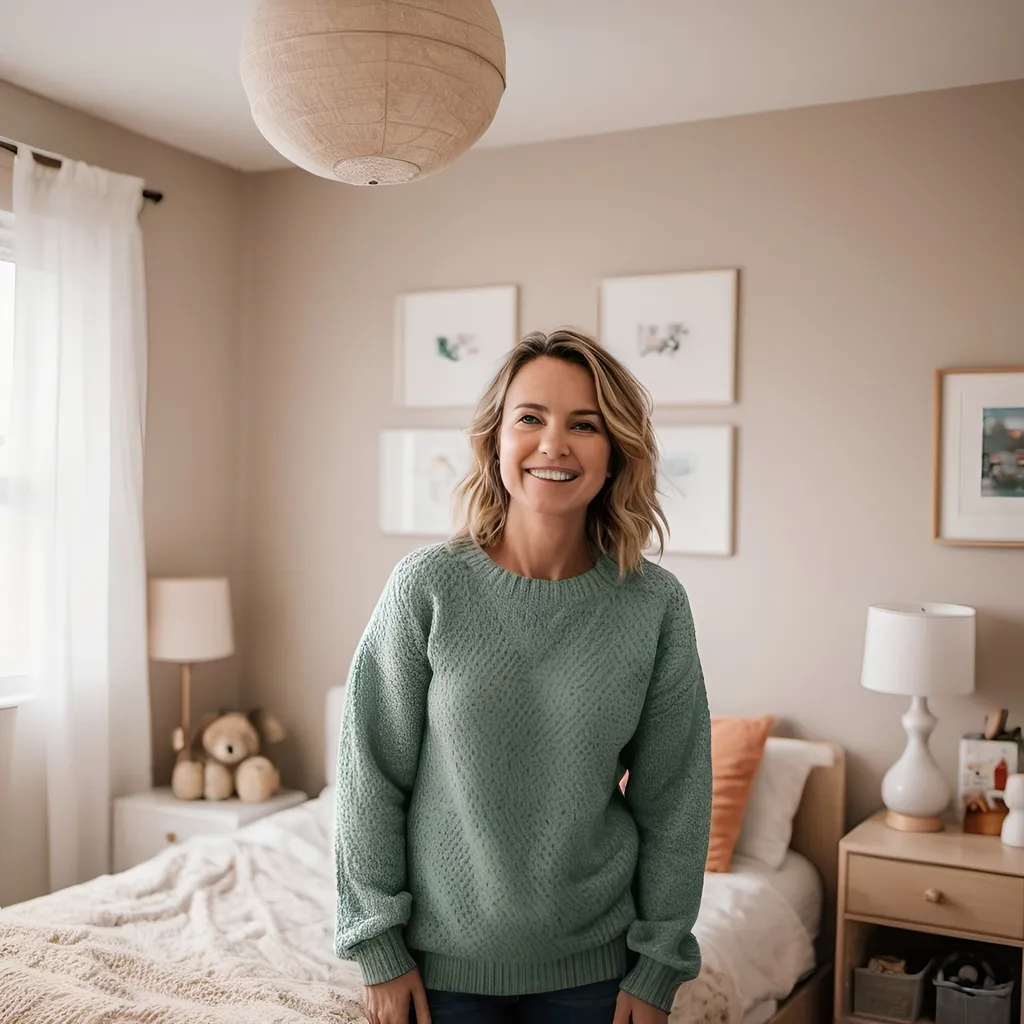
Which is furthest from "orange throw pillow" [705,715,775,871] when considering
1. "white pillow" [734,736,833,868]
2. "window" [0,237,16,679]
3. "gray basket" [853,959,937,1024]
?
"window" [0,237,16,679]

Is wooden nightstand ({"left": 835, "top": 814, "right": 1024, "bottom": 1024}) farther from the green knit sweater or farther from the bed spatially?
the green knit sweater

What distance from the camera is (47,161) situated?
331 cm

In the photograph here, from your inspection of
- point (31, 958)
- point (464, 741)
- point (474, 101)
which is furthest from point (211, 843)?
point (474, 101)

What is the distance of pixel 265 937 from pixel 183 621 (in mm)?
1427

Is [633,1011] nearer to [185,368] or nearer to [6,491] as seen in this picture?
[6,491]

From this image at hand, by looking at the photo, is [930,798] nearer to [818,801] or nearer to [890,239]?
[818,801]

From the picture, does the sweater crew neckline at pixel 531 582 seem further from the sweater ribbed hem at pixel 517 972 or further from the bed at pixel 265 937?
the bed at pixel 265 937

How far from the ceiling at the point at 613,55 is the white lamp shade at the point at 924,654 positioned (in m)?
1.43

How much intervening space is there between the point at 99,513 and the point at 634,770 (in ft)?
7.63

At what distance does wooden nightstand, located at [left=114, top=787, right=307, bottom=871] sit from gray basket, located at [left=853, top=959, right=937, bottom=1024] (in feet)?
5.88

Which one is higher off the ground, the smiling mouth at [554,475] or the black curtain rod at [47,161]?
the black curtain rod at [47,161]

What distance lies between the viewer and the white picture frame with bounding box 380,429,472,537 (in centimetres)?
377

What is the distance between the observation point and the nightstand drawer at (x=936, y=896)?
2.69 metres

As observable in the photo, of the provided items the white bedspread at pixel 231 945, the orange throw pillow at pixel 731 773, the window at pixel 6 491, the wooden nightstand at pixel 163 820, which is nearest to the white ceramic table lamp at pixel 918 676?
the orange throw pillow at pixel 731 773
